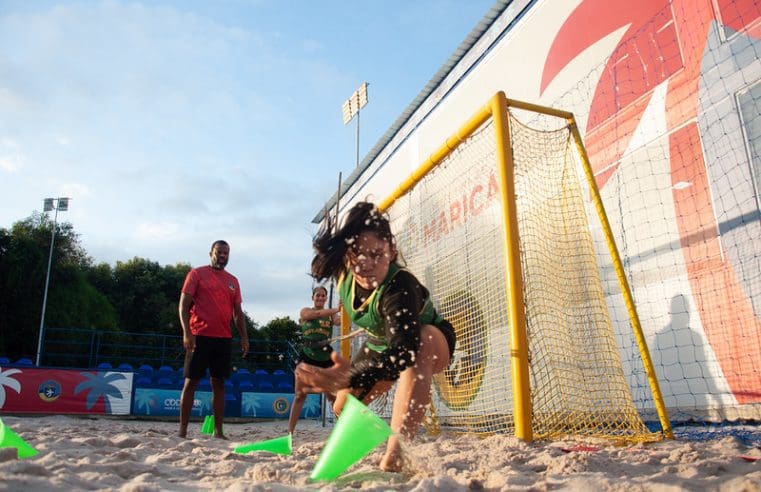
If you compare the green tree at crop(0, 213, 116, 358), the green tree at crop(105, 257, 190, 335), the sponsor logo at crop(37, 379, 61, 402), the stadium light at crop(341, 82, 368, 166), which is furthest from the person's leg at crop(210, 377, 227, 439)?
the green tree at crop(105, 257, 190, 335)

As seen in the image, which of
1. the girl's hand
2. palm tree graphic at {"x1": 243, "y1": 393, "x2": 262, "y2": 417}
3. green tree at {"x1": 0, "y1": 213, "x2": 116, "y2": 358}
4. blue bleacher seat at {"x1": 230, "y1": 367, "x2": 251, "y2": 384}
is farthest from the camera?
green tree at {"x1": 0, "y1": 213, "x2": 116, "y2": 358}

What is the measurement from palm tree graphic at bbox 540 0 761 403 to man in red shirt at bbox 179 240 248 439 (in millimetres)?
3754

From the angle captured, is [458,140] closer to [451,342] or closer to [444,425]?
[451,342]

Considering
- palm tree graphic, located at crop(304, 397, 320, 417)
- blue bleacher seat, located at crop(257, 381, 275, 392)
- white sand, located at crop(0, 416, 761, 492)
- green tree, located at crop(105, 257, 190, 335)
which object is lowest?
palm tree graphic, located at crop(304, 397, 320, 417)

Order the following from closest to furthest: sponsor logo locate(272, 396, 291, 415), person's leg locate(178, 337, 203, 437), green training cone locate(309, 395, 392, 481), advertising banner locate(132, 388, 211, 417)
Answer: green training cone locate(309, 395, 392, 481)
person's leg locate(178, 337, 203, 437)
advertising banner locate(132, 388, 211, 417)
sponsor logo locate(272, 396, 291, 415)

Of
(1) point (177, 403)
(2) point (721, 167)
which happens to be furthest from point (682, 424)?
(1) point (177, 403)

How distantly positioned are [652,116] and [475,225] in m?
1.89

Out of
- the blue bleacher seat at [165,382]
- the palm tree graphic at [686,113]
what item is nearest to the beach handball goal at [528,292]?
the palm tree graphic at [686,113]

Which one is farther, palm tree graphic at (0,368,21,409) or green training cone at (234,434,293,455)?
palm tree graphic at (0,368,21,409)

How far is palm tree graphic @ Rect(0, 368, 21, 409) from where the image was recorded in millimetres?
8969

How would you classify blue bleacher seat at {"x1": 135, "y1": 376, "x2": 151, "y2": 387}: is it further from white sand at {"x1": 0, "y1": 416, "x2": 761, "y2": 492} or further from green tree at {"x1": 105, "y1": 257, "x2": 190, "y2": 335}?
green tree at {"x1": 105, "y1": 257, "x2": 190, "y2": 335}

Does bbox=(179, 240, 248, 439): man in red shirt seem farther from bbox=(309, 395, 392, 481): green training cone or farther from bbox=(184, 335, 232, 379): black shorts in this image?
bbox=(309, 395, 392, 481): green training cone

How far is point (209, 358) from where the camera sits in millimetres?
4586

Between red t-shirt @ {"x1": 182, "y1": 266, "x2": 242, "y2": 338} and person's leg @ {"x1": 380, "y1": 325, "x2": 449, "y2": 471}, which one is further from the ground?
red t-shirt @ {"x1": 182, "y1": 266, "x2": 242, "y2": 338}
